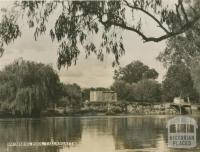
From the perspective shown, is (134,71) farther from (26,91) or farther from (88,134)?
(26,91)

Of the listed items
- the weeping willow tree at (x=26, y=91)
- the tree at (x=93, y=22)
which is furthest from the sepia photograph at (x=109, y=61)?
the weeping willow tree at (x=26, y=91)

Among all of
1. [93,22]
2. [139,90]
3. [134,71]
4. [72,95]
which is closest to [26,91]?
[72,95]

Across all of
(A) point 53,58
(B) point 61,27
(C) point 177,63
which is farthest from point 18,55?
(C) point 177,63

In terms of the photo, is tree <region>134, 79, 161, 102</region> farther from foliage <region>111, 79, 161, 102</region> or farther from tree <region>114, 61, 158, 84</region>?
tree <region>114, 61, 158, 84</region>

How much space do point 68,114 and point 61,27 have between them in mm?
3702

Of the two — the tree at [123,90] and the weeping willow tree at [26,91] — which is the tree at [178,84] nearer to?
the tree at [123,90]

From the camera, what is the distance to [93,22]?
21.1ft

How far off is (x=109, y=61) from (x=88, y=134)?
2.37 meters

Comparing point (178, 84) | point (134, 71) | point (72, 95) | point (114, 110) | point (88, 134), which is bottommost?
point (88, 134)

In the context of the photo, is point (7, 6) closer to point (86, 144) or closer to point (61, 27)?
point (61, 27)

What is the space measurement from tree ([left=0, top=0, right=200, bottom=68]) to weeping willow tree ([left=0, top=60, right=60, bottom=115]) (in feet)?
8.11

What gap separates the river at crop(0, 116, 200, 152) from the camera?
714 centimetres

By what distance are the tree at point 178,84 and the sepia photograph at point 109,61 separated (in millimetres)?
15

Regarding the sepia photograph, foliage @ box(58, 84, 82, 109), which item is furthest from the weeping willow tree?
the sepia photograph
